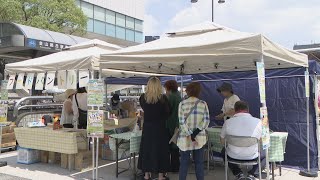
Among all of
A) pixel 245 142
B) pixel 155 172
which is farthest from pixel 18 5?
pixel 245 142

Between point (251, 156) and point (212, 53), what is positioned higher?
point (212, 53)

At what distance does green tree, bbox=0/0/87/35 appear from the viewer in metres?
17.8

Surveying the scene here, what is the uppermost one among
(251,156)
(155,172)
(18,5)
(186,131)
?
(18,5)

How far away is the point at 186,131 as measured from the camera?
16.9 ft

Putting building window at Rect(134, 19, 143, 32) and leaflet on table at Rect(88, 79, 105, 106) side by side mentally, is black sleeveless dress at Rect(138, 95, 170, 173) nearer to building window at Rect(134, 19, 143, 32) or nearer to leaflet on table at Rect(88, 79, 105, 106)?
leaflet on table at Rect(88, 79, 105, 106)

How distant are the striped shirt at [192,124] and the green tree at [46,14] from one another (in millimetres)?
15405

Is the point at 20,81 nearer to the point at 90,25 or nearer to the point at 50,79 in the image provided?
the point at 50,79

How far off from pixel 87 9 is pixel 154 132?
23898 millimetres

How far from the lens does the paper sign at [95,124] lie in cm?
586

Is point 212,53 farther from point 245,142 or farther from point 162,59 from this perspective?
point 245,142

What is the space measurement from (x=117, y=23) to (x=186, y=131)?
27040 millimetres

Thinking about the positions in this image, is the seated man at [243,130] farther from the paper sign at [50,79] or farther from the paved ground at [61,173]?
the paper sign at [50,79]

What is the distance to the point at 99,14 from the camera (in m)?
29.0

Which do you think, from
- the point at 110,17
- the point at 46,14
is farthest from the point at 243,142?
the point at 110,17
